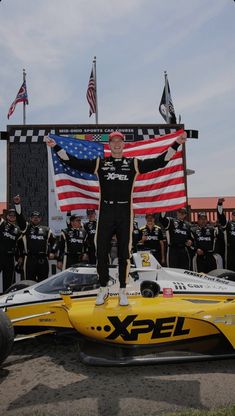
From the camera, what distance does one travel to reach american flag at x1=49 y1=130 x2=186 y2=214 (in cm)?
736

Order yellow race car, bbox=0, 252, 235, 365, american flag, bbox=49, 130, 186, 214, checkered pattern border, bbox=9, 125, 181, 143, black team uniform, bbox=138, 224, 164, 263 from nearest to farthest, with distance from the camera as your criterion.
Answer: yellow race car, bbox=0, 252, 235, 365, american flag, bbox=49, 130, 186, 214, black team uniform, bbox=138, 224, 164, 263, checkered pattern border, bbox=9, 125, 181, 143

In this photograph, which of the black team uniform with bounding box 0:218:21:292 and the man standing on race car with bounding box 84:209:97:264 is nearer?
the black team uniform with bounding box 0:218:21:292

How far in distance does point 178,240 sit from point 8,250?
3359 millimetres

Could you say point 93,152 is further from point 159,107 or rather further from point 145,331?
point 159,107

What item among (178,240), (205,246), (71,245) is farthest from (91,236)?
(205,246)

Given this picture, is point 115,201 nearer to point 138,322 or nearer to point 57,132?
point 138,322

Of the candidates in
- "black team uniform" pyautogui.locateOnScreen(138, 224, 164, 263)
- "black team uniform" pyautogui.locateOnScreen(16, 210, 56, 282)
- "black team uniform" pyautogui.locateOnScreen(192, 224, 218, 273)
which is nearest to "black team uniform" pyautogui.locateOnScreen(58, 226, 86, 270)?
"black team uniform" pyautogui.locateOnScreen(16, 210, 56, 282)

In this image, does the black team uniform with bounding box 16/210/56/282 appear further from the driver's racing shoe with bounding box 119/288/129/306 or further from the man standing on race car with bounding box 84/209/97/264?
the driver's racing shoe with bounding box 119/288/129/306

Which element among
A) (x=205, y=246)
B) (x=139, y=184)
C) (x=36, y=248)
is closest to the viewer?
(x=139, y=184)

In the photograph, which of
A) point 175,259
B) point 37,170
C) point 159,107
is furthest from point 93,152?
point 159,107

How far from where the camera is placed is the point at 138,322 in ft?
13.6

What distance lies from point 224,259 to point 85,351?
17.2ft

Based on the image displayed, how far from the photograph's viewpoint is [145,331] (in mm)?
4145

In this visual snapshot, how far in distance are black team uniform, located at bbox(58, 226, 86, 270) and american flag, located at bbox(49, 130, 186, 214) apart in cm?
65
